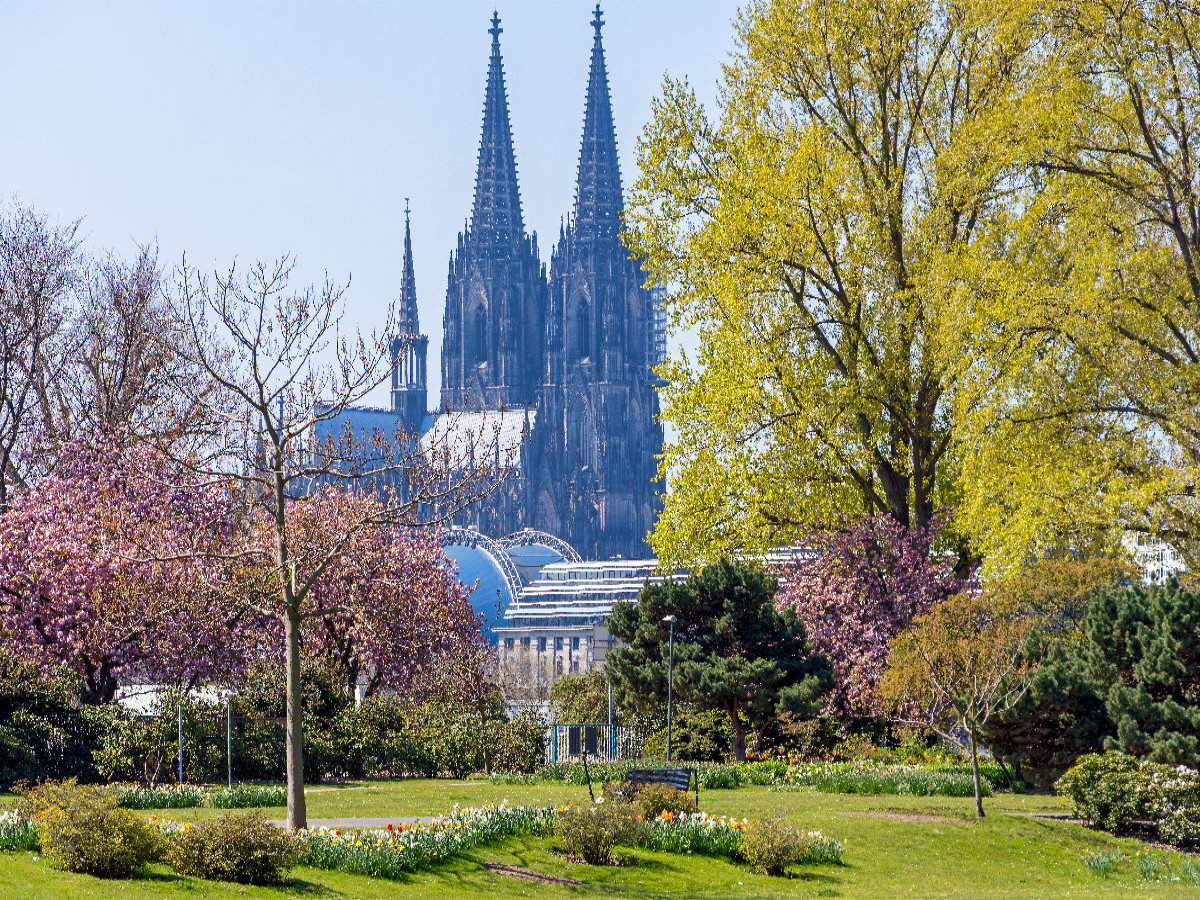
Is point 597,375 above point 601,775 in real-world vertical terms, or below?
above

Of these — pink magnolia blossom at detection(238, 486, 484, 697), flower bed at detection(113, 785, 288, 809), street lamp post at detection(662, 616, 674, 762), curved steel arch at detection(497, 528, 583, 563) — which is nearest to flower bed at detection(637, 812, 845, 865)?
flower bed at detection(113, 785, 288, 809)

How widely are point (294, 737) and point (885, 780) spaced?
11.5 m

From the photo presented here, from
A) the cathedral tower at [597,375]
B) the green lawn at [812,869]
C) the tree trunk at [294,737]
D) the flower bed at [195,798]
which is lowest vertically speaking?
the green lawn at [812,869]

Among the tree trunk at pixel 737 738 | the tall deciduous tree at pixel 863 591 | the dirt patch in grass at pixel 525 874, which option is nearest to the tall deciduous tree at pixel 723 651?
the tree trunk at pixel 737 738

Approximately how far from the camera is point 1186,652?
21484 millimetres

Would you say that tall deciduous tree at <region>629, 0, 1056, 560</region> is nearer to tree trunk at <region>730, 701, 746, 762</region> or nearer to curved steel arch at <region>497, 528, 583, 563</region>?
tree trunk at <region>730, 701, 746, 762</region>

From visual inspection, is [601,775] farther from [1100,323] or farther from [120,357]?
[120,357]

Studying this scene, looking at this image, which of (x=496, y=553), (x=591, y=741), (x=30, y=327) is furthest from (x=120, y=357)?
(x=496, y=553)

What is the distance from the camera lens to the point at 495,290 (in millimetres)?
159625

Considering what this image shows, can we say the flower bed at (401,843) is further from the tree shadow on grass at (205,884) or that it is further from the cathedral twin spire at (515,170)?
the cathedral twin spire at (515,170)

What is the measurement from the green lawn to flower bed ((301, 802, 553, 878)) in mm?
188

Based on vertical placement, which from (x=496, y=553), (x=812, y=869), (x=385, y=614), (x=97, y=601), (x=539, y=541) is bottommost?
(x=812, y=869)

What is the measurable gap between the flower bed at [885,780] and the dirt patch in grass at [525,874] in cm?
926

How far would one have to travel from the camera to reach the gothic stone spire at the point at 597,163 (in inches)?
5960
